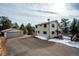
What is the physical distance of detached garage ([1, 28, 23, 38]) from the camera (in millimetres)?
2236

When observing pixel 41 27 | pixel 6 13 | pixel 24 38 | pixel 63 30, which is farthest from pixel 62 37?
pixel 6 13

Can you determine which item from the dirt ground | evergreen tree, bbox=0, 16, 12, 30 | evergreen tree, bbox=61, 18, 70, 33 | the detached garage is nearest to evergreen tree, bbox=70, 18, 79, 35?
evergreen tree, bbox=61, 18, 70, 33

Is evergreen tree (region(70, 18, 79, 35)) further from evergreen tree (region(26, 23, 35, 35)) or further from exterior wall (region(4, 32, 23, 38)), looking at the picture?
exterior wall (region(4, 32, 23, 38))

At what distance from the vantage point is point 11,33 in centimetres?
225

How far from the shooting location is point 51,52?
2.23 meters

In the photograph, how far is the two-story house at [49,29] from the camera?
223 cm

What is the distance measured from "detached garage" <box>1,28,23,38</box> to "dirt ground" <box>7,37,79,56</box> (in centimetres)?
5

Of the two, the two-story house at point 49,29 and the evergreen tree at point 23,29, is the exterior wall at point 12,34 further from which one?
the two-story house at point 49,29

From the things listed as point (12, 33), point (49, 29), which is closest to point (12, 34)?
point (12, 33)

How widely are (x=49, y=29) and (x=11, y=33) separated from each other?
0.41 meters

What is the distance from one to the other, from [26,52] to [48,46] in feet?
0.81

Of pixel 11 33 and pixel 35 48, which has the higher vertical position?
pixel 11 33

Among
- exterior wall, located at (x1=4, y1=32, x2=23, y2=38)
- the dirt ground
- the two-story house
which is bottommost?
the dirt ground

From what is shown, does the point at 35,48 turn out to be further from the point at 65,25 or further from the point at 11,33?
the point at 65,25
